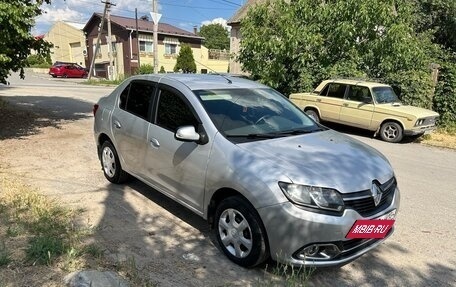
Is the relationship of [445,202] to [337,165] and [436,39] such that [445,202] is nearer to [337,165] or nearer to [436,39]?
[337,165]

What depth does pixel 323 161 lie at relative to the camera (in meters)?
3.52

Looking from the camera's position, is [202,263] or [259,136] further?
[259,136]

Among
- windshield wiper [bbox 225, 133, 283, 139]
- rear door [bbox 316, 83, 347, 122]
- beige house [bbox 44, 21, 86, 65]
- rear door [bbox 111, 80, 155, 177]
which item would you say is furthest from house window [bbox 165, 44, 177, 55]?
windshield wiper [bbox 225, 133, 283, 139]

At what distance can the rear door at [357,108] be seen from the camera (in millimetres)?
10648

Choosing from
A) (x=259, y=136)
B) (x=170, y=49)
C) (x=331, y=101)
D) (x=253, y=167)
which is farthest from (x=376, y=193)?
(x=170, y=49)

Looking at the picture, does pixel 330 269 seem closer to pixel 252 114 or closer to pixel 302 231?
pixel 302 231

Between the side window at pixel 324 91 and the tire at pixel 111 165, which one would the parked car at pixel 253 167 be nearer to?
the tire at pixel 111 165

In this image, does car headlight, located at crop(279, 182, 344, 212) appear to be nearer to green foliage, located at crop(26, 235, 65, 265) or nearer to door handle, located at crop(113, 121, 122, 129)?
green foliage, located at crop(26, 235, 65, 265)

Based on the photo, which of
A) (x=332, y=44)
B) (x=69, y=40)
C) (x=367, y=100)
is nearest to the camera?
(x=367, y=100)

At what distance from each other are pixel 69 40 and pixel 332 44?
52.0 m

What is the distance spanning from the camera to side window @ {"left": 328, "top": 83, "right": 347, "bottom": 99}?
1129 cm

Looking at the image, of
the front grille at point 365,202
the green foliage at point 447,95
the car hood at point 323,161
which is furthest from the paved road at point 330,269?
the green foliage at point 447,95

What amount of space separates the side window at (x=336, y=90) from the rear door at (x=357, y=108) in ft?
0.66

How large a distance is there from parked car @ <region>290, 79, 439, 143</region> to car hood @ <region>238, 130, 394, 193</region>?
6.10m
